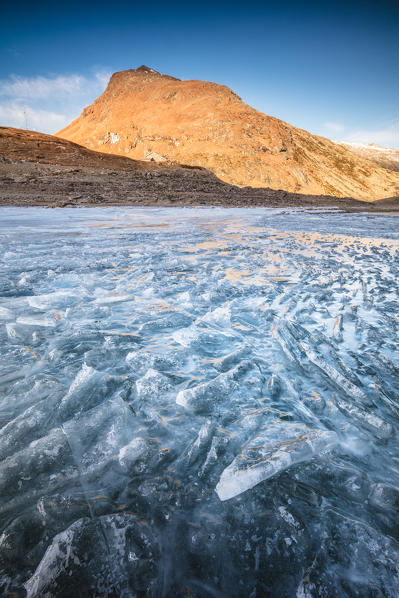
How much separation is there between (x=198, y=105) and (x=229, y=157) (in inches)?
598

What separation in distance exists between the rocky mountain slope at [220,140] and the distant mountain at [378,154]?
121ft

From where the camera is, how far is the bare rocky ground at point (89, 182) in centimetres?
1641

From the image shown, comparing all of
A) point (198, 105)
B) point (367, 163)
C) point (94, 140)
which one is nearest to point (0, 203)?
point (198, 105)

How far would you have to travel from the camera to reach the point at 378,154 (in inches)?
3674

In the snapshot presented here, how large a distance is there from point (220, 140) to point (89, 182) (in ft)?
87.9

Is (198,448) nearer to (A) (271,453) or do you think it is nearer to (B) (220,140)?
(A) (271,453)

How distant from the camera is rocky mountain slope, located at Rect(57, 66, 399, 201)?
3803 cm

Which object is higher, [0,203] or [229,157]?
[229,157]

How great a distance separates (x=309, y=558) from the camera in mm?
723

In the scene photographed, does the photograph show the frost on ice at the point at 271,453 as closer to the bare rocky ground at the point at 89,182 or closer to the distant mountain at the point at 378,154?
the bare rocky ground at the point at 89,182

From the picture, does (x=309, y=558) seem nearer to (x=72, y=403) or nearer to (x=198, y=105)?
(x=72, y=403)

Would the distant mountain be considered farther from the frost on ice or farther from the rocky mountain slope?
the frost on ice

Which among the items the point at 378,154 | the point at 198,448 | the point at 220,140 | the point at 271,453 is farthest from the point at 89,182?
the point at 378,154

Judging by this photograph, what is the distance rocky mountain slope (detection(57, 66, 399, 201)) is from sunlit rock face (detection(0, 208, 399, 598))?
35791 millimetres
